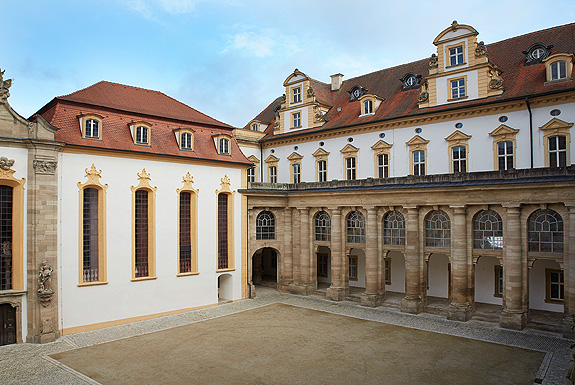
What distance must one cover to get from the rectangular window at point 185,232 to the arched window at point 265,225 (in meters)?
6.22

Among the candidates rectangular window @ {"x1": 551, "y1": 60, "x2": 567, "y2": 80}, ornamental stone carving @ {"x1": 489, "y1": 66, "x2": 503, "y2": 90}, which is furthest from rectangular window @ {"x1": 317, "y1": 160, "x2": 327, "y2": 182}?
rectangular window @ {"x1": 551, "y1": 60, "x2": 567, "y2": 80}

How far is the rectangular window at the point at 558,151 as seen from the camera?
25781mm

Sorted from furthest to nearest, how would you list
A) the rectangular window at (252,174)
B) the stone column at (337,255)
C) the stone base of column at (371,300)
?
the rectangular window at (252,174) < the stone column at (337,255) < the stone base of column at (371,300)

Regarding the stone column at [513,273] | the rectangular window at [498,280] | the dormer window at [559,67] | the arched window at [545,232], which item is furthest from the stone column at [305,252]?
the dormer window at [559,67]

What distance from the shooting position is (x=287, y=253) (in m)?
35.8

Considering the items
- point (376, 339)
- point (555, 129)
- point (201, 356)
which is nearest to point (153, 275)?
point (201, 356)

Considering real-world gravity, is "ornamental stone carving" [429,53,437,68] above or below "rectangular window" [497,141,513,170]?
above

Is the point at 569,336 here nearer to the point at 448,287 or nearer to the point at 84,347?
the point at 448,287

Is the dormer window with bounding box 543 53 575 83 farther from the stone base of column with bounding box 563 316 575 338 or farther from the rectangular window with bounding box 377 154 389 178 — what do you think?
the stone base of column with bounding box 563 316 575 338

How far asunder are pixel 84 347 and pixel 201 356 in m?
6.19

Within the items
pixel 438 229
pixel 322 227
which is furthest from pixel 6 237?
pixel 438 229

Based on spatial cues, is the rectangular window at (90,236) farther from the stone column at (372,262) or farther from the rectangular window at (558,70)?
the rectangular window at (558,70)

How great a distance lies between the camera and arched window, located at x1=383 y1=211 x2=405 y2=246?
30031mm

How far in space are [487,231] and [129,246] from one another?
21168 millimetres
